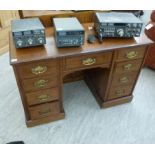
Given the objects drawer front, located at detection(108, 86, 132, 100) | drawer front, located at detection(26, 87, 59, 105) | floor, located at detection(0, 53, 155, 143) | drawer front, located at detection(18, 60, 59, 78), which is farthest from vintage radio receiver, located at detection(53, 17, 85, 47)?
floor, located at detection(0, 53, 155, 143)

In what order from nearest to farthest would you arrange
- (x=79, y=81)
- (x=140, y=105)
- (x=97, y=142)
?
(x=97, y=142)
(x=140, y=105)
(x=79, y=81)

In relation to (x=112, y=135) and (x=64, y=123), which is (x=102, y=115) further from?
(x=64, y=123)

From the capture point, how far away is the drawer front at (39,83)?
1.25 metres

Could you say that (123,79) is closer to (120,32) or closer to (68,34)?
(120,32)

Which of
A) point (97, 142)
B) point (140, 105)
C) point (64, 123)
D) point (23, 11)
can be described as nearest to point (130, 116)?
point (140, 105)

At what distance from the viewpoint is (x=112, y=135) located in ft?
5.10

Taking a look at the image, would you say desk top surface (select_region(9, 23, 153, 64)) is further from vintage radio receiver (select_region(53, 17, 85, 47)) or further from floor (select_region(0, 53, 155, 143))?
floor (select_region(0, 53, 155, 143))

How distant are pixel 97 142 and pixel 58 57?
2.65ft

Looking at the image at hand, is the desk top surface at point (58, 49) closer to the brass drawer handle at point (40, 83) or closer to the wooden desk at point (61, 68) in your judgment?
the wooden desk at point (61, 68)

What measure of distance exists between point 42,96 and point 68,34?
0.53m

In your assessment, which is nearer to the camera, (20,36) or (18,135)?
(20,36)

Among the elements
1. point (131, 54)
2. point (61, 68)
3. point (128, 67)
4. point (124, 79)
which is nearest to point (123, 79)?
point (124, 79)

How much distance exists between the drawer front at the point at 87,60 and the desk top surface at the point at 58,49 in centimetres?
5

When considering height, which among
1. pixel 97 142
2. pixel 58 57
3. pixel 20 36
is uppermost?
pixel 20 36
